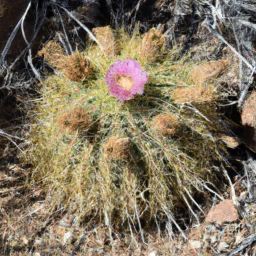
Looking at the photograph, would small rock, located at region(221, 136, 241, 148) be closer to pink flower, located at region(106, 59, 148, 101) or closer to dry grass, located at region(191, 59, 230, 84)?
dry grass, located at region(191, 59, 230, 84)

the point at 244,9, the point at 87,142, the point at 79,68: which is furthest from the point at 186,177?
the point at 244,9

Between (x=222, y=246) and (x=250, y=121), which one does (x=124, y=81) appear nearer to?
(x=250, y=121)

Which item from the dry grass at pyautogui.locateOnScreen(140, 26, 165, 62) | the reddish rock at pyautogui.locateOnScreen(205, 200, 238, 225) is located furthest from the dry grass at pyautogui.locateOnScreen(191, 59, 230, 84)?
the reddish rock at pyautogui.locateOnScreen(205, 200, 238, 225)

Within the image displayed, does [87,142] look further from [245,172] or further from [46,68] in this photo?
[245,172]

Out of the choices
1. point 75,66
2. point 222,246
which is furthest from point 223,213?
point 75,66

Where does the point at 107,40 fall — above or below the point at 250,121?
above

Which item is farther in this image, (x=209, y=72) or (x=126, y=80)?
(x=209, y=72)
